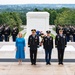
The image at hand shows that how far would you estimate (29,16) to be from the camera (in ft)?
64.7

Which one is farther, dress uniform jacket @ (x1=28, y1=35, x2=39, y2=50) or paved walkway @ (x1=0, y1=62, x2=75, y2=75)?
dress uniform jacket @ (x1=28, y1=35, x2=39, y2=50)

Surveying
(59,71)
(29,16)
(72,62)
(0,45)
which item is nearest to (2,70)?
(59,71)

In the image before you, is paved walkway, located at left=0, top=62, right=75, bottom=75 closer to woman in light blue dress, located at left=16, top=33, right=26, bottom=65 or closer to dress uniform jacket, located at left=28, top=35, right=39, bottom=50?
woman in light blue dress, located at left=16, top=33, right=26, bottom=65

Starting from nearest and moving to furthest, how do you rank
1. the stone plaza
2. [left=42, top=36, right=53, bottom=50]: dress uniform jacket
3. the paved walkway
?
the paved walkway
the stone plaza
[left=42, top=36, right=53, bottom=50]: dress uniform jacket

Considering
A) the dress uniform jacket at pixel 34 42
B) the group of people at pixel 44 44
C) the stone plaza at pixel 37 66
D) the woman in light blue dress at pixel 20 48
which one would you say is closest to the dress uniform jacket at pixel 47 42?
the group of people at pixel 44 44

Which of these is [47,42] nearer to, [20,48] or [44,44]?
[44,44]

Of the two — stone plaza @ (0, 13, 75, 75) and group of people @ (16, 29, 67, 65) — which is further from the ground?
group of people @ (16, 29, 67, 65)

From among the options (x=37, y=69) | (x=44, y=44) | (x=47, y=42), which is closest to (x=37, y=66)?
(x=37, y=69)

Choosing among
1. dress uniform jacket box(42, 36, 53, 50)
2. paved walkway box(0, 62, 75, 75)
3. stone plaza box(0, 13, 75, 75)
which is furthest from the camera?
dress uniform jacket box(42, 36, 53, 50)

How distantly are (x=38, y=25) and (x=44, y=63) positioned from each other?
Result: 3.82 metres

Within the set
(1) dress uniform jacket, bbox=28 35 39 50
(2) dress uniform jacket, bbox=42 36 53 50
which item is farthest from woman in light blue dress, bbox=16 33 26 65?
(2) dress uniform jacket, bbox=42 36 53 50

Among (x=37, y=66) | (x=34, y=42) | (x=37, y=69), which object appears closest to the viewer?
(x=37, y=69)

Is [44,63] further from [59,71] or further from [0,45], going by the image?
[0,45]

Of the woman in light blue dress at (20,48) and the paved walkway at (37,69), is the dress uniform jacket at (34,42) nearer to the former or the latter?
the woman in light blue dress at (20,48)
